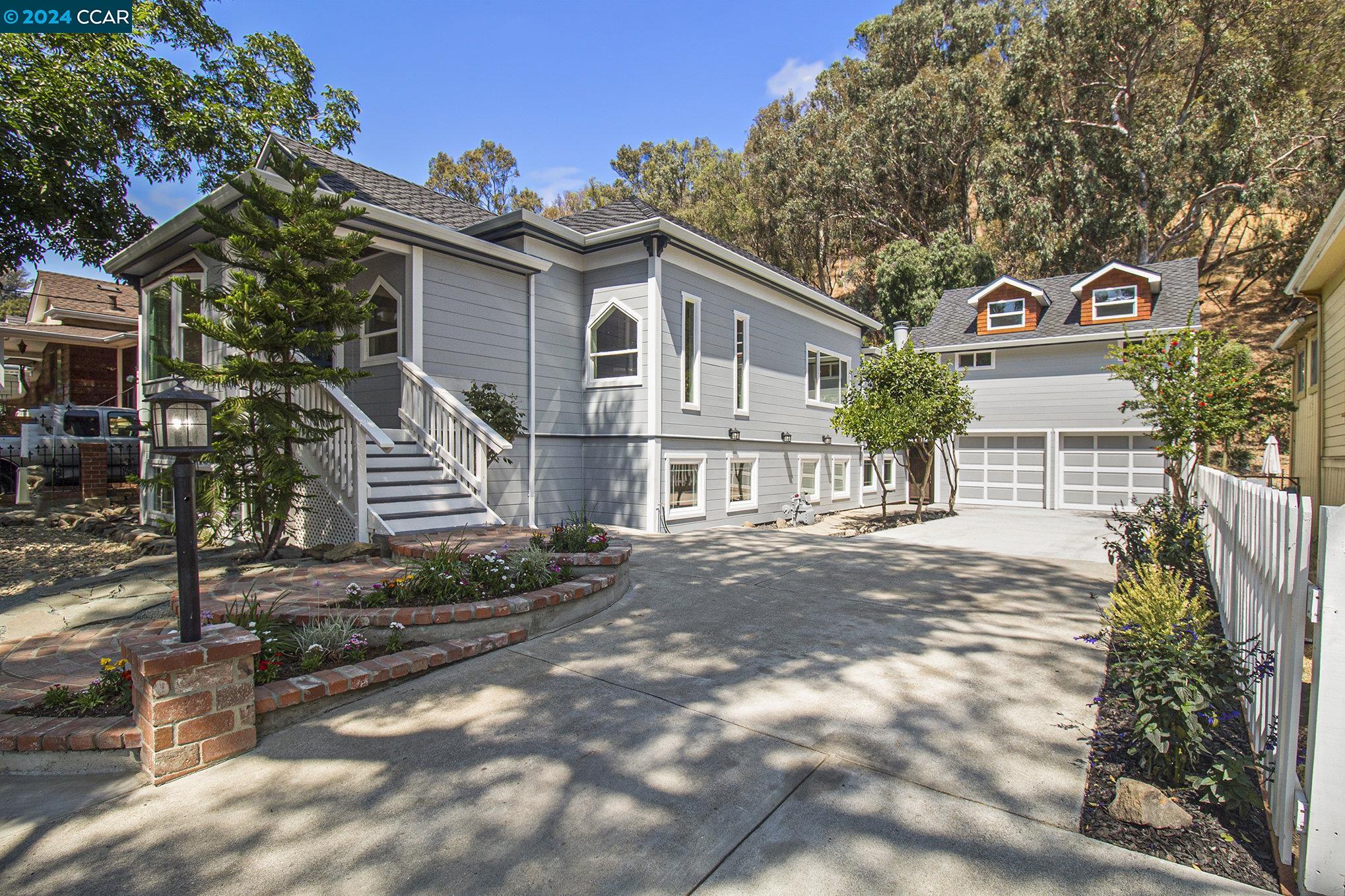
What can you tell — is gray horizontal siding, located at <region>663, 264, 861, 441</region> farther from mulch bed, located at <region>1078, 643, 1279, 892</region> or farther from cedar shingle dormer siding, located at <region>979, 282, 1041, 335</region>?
mulch bed, located at <region>1078, 643, 1279, 892</region>

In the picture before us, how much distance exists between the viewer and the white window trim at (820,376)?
14258 mm

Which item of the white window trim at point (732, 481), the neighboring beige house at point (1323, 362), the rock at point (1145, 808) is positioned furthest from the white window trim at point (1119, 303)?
the rock at point (1145, 808)

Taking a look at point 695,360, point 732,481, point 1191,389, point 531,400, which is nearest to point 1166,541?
point 1191,389

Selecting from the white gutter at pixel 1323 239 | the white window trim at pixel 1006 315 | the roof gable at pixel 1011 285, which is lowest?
the white gutter at pixel 1323 239

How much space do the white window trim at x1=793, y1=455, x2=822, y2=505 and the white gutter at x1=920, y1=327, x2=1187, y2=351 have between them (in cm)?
367

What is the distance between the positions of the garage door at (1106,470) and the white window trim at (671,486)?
11.0 m

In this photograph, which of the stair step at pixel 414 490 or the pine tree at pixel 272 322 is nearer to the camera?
the pine tree at pixel 272 322

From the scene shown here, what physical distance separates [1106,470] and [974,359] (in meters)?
4.34

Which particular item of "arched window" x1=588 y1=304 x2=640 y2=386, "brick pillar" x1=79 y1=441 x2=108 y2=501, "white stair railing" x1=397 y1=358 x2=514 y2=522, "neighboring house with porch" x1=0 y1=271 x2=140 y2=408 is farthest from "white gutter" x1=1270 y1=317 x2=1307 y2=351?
"neighboring house with porch" x1=0 y1=271 x2=140 y2=408

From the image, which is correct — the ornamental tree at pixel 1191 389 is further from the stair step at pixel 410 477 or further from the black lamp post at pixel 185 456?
the black lamp post at pixel 185 456

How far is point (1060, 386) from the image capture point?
54.6 feet

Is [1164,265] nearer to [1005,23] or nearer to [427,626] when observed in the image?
[1005,23]

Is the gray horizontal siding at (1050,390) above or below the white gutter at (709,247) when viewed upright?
below

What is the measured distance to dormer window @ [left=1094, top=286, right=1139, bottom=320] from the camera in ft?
53.8
